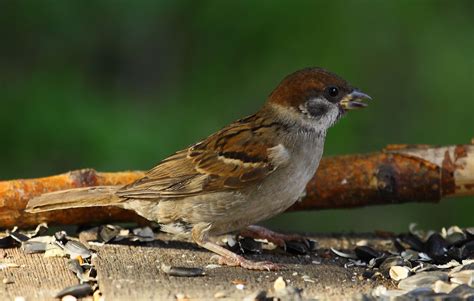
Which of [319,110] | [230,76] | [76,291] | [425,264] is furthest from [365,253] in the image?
[230,76]

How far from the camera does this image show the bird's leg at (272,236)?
203 inches

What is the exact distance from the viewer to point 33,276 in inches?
172

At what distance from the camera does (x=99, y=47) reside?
819 cm

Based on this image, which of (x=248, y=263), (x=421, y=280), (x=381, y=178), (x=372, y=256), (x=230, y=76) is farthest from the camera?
(x=230, y=76)

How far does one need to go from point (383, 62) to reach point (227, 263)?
3660mm

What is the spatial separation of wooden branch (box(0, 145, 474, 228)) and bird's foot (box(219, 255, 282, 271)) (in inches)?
32.7

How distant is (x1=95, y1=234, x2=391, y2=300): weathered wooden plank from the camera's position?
405 cm

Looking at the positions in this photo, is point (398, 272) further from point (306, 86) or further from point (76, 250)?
point (76, 250)

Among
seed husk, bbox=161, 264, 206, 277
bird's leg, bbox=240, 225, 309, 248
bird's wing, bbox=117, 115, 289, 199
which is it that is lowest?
bird's leg, bbox=240, 225, 309, 248

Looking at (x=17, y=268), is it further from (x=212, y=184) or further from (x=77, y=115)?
(x=77, y=115)

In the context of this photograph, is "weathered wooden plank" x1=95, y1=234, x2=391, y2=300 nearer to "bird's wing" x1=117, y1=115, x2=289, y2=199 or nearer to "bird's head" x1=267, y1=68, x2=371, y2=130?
"bird's wing" x1=117, y1=115, x2=289, y2=199

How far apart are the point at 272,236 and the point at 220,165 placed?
46cm

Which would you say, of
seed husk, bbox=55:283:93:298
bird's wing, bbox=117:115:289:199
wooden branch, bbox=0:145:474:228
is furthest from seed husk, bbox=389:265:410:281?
seed husk, bbox=55:283:93:298

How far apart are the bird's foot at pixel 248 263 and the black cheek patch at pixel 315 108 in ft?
2.84
